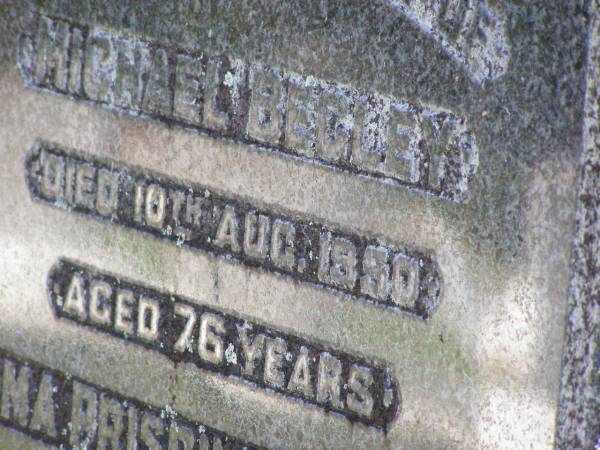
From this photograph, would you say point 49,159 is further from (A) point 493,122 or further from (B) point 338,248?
(A) point 493,122

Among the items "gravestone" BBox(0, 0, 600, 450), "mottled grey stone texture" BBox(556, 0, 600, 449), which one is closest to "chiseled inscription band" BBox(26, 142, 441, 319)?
"gravestone" BBox(0, 0, 600, 450)

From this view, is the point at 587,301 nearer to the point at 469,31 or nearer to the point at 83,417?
the point at 469,31

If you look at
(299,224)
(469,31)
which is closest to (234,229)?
(299,224)

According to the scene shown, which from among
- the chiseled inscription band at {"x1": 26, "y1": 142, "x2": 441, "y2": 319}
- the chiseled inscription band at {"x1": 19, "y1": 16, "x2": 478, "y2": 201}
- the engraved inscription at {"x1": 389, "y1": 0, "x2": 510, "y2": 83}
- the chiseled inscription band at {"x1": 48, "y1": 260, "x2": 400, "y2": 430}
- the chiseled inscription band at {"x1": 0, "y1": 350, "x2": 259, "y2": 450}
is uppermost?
the engraved inscription at {"x1": 389, "y1": 0, "x2": 510, "y2": 83}

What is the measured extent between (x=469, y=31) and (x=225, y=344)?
0.58 meters

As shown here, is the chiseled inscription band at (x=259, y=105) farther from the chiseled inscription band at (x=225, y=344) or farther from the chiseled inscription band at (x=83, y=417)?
the chiseled inscription band at (x=83, y=417)

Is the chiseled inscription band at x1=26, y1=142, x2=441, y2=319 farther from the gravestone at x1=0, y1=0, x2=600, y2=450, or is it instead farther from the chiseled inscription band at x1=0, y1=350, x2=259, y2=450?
the chiseled inscription band at x1=0, y1=350, x2=259, y2=450

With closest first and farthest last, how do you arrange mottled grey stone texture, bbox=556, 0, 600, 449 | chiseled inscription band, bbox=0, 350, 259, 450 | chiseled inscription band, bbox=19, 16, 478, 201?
mottled grey stone texture, bbox=556, 0, 600, 449
chiseled inscription band, bbox=19, 16, 478, 201
chiseled inscription band, bbox=0, 350, 259, 450

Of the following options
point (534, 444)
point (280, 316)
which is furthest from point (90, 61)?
point (534, 444)

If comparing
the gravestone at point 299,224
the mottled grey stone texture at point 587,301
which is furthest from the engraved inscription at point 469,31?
the mottled grey stone texture at point 587,301

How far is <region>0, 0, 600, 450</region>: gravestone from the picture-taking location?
3.64ft

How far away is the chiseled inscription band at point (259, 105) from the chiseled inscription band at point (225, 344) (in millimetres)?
264

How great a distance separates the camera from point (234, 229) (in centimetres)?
140

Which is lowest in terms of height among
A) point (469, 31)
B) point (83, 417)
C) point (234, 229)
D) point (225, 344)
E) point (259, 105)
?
point (83, 417)
